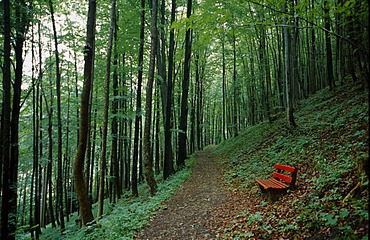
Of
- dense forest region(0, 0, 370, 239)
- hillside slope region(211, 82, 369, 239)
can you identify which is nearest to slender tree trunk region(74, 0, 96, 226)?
dense forest region(0, 0, 370, 239)

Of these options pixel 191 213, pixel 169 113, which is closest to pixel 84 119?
pixel 191 213

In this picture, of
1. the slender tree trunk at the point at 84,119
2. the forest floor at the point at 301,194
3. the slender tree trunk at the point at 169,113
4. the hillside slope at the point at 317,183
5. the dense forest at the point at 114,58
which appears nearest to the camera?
the hillside slope at the point at 317,183

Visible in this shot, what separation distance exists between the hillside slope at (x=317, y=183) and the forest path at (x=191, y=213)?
0.45 metres

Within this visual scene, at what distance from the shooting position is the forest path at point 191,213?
5801 millimetres

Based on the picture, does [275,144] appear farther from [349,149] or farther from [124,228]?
[124,228]

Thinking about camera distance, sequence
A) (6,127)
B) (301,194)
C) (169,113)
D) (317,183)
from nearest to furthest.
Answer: (317,183) < (301,194) < (6,127) < (169,113)

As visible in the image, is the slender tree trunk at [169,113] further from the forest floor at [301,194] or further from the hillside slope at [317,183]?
the hillside slope at [317,183]

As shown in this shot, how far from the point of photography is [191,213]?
7.16 m

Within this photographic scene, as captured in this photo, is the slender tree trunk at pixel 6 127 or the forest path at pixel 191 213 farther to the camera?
the slender tree trunk at pixel 6 127

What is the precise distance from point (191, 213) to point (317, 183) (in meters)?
3.55

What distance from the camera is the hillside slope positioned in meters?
3.78

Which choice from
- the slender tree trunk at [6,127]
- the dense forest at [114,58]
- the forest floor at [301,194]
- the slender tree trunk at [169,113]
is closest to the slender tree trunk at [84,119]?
the dense forest at [114,58]

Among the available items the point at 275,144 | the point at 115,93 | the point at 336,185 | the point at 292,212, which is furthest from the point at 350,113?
the point at 115,93

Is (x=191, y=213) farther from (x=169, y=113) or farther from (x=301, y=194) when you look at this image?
(x=169, y=113)
